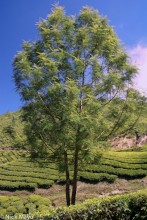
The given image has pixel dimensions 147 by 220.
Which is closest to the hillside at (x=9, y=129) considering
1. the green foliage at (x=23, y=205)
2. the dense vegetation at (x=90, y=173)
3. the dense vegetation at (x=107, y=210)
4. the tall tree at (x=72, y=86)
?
the tall tree at (x=72, y=86)

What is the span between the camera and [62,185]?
125ft

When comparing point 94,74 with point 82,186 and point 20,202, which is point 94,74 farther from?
point 82,186

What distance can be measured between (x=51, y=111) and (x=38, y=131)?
1211 millimetres

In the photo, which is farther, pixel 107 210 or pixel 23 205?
pixel 23 205

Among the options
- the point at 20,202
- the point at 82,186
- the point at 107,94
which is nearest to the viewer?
the point at 107,94

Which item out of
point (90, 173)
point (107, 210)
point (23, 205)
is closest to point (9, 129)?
point (107, 210)

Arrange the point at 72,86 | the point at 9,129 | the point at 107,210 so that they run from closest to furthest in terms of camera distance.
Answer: the point at 107,210
the point at 72,86
the point at 9,129

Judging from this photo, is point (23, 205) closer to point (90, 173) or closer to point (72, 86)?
point (90, 173)

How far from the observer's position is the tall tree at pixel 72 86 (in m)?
15.7

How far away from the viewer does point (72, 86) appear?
51.0 ft

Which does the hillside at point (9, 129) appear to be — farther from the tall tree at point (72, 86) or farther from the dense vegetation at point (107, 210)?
the dense vegetation at point (107, 210)

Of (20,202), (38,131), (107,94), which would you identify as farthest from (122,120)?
(20,202)

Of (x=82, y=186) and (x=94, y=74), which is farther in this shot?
(x=82, y=186)

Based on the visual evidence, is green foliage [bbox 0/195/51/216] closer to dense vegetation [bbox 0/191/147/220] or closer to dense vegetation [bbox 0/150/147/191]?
dense vegetation [bbox 0/150/147/191]
